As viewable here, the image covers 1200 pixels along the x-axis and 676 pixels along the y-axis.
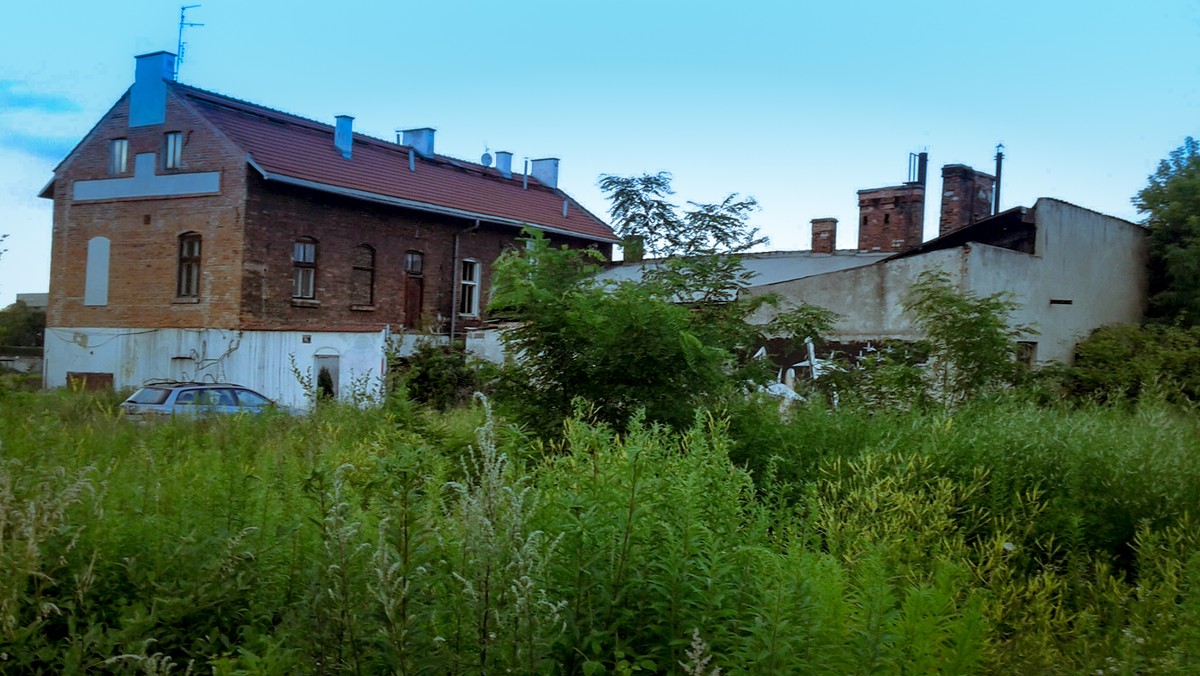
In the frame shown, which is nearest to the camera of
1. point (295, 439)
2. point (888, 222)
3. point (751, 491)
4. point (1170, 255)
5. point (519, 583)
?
point (519, 583)

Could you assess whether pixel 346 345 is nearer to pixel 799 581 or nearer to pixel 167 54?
pixel 167 54

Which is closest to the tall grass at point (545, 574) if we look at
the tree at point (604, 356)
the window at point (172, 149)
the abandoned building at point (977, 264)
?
the tree at point (604, 356)

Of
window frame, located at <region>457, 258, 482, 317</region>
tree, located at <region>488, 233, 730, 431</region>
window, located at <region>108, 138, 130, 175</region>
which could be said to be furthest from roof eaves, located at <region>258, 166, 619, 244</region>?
tree, located at <region>488, 233, 730, 431</region>

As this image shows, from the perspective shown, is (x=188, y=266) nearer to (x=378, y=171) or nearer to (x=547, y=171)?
(x=378, y=171)

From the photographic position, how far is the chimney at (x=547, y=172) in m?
36.3

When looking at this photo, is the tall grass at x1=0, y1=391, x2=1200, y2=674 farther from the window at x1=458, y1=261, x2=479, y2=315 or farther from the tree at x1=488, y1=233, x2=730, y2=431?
the window at x1=458, y1=261, x2=479, y2=315

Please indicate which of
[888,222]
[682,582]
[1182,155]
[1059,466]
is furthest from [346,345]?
[1182,155]

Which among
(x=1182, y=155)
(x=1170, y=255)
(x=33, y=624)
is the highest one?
(x=1182, y=155)

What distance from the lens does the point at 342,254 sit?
25266mm

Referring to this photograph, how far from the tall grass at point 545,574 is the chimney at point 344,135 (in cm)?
2162

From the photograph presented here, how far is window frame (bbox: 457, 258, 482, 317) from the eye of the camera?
29.2 metres

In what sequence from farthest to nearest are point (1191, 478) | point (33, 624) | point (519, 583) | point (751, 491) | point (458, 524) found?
1. point (1191, 478)
2. point (751, 491)
3. point (458, 524)
4. point (33, 624)
5. point (519, 583)

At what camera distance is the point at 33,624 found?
3.51 meters

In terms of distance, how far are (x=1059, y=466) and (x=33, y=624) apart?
6.36 metres
